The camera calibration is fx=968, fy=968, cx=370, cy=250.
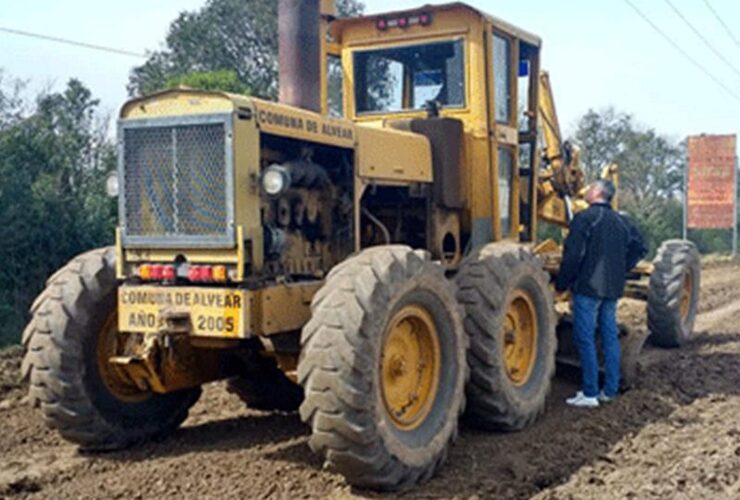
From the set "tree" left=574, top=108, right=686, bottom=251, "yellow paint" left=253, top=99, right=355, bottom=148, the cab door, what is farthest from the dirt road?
"tree" left=574, top=108, right=686, bottom=251

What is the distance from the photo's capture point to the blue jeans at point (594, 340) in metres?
8.31

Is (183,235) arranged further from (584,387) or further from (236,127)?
(584,387)

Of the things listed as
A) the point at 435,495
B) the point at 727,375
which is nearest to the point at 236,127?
the point at 435,495

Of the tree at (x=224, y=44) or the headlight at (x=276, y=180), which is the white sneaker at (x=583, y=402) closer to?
the headlight at (x=276, y=180)

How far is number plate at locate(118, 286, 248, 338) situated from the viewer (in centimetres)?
596

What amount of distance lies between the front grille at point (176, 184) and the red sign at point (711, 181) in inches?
1180

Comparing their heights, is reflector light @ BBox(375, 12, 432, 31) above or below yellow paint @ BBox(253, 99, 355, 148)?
above

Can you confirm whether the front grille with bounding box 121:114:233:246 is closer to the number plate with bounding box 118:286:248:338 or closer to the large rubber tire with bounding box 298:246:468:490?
the number plate with bounding box 118:286:248:338

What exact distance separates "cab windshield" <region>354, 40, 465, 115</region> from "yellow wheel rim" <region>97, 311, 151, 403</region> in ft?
10.6

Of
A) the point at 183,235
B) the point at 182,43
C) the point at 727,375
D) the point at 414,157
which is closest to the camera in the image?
the point at 183,235

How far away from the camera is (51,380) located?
6.48 meters

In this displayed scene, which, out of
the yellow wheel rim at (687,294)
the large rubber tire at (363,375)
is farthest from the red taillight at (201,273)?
the yellow wheel rim at (687,294)

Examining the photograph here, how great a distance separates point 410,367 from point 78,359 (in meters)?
2.24

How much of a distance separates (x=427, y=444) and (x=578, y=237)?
3.19m
